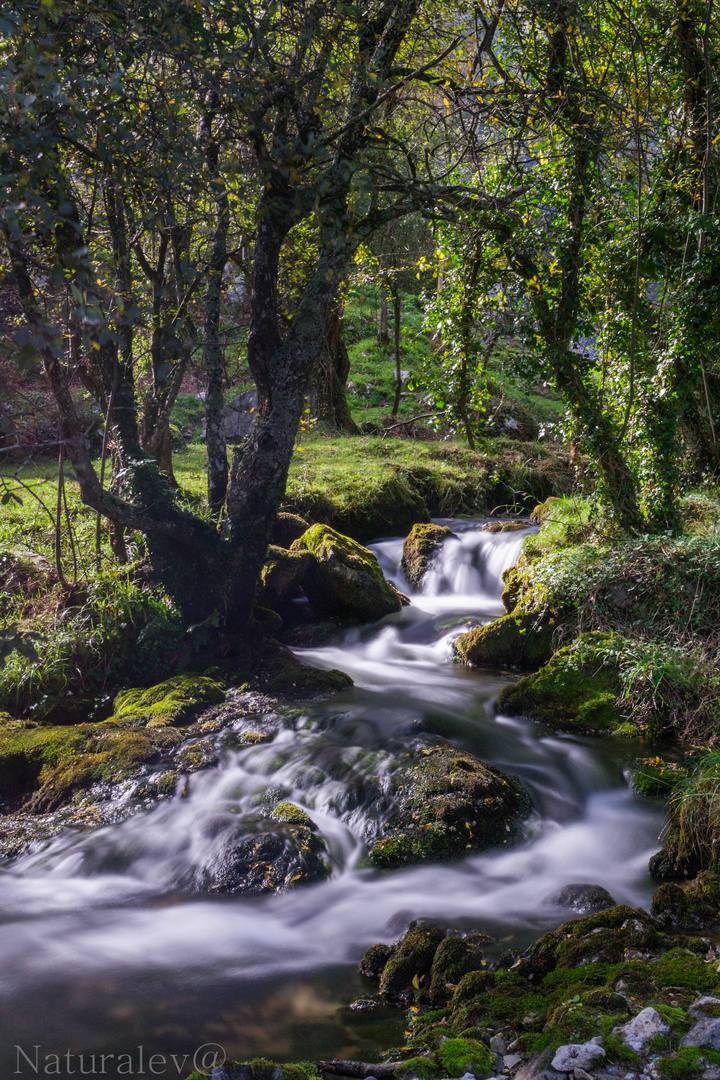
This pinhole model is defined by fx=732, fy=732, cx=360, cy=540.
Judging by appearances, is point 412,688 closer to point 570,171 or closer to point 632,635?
point 632,635

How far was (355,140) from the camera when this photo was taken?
6117 mm

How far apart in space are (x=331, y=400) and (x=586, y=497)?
28.4 feet

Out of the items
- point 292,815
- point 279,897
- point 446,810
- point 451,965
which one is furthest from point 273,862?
point 451,965

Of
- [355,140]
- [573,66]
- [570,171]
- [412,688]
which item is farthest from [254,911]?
[573,66]

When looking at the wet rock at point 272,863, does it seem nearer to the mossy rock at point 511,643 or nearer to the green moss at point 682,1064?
the green moss at point 682,1064

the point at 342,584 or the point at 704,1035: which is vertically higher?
the point at 342,584

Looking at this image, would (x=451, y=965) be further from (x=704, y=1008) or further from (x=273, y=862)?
(x=273, y=862)

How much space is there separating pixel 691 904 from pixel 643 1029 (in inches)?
59.1

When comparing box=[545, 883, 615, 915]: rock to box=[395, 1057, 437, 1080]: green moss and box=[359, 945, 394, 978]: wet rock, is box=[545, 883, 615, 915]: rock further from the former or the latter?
box=[395, 1057, 437, 1080]: green moss

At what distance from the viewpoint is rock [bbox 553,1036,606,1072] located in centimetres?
232

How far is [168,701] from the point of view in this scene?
21.3 ft

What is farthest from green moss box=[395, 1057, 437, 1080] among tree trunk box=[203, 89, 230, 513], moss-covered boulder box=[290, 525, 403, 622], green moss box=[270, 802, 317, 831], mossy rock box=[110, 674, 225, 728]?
moss-covered boulder box=[290, 525, 403, 622]

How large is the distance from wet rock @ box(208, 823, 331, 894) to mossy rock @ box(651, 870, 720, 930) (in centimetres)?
189

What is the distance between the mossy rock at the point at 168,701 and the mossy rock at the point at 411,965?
10.5 ft
